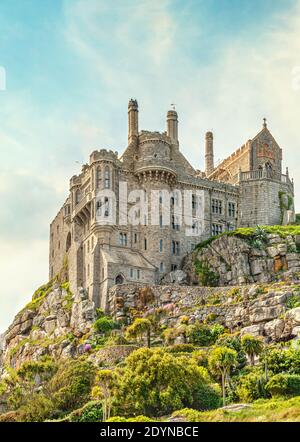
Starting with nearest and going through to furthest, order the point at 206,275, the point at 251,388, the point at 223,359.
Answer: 1. the point at 251,388
2. the point at 223,359
3. the point at 206,275

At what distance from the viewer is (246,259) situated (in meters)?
111

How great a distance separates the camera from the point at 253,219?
12044 centimetres

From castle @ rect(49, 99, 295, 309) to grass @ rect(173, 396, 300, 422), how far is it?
33.2 meters

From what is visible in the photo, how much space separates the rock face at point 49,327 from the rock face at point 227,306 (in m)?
4.48

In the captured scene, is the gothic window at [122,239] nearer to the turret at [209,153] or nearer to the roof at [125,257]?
the roof at [125,257]

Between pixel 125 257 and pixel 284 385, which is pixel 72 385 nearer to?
pixel 284 385

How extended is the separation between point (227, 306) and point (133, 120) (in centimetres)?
3126

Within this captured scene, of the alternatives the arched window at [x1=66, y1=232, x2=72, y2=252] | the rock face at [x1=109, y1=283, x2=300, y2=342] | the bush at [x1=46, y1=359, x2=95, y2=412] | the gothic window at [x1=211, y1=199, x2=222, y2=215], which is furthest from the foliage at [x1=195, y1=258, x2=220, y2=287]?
the bush at [x1=46, y1=359, x2=95, y2=412]

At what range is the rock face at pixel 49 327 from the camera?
335 ft

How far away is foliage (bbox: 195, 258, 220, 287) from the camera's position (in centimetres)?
11019

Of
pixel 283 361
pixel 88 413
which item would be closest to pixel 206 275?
pixel 283 361

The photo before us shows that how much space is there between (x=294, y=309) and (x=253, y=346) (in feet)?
32.6

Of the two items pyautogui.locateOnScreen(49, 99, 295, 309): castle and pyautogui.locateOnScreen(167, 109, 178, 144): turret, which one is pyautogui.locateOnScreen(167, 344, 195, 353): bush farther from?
pyautogui.locateOnScreen(167, 109, 178, 144): turret
